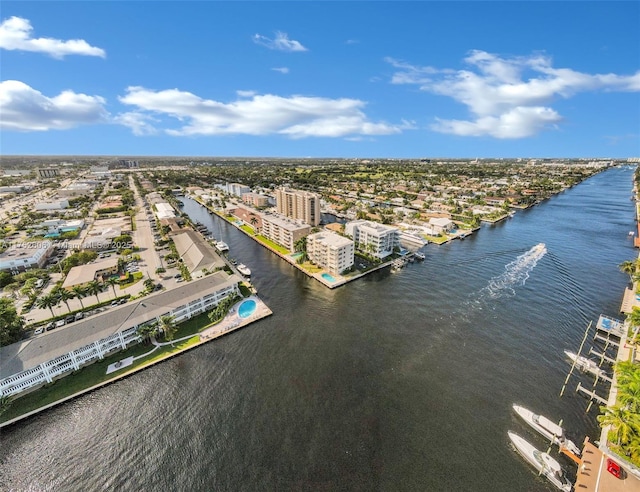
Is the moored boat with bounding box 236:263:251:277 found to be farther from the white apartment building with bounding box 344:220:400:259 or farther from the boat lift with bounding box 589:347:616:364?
the boat lift with bounding box 589:347:616:364

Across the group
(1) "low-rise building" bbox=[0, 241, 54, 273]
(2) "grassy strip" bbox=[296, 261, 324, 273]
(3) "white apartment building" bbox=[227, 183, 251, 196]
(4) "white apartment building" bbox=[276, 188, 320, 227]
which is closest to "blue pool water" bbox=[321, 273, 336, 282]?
(2) "grassy strip" bbox=[296, 261, 324, 273]

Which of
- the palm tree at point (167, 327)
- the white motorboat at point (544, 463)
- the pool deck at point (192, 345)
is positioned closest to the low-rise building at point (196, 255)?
the pool deck at point (192, 345)

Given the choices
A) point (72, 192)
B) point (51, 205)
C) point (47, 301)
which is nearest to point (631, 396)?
point (47, 301)

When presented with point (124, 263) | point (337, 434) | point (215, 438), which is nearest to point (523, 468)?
point (337, 434)

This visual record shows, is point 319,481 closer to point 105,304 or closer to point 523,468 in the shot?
point 523,468

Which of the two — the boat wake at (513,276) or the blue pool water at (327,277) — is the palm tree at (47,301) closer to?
the blue pool water at (327,277)
